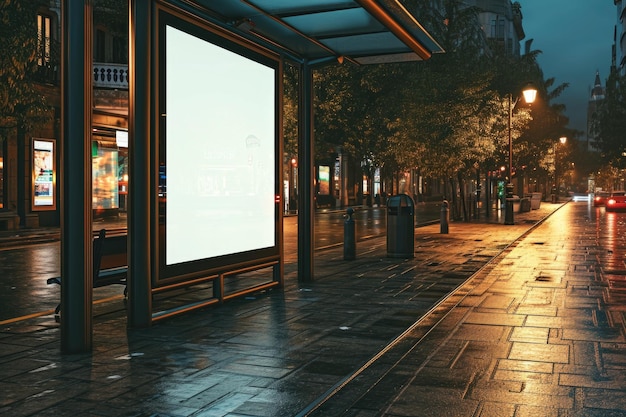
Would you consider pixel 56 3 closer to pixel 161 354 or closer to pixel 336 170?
pixel 161 354

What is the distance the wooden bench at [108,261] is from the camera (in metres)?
7.78

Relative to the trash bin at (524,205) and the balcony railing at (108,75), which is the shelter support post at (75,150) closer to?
the balcony railing at (108,75)

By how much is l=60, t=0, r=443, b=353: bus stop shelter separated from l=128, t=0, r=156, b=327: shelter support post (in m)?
0.01

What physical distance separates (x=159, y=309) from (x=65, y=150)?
3185mm

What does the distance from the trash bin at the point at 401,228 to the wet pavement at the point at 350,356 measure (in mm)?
3536

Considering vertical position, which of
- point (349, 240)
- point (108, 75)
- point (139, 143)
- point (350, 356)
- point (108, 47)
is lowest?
point (350, 356)

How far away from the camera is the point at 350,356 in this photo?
605 centimetres

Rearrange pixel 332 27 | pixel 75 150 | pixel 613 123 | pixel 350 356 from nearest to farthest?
1. pixel 75 150
2. pixel 350 356
3. pixel 332 27
4. pixel 613 123

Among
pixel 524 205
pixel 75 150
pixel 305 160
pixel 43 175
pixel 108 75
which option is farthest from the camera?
pixel 524 205

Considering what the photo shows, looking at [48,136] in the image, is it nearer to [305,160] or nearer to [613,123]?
[305,160]

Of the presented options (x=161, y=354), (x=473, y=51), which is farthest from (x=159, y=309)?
(x=473, y=51)

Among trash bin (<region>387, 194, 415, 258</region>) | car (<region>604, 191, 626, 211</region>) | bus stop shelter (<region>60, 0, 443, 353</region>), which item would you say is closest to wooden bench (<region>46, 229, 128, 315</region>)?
bus stop shelter (<region>60, 0, 443, 353</region>)

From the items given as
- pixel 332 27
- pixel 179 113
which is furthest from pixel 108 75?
pixel 179 113

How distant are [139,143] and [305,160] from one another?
407 cm
